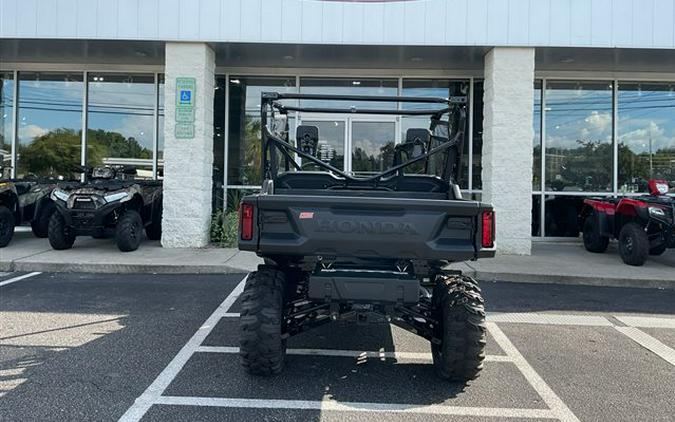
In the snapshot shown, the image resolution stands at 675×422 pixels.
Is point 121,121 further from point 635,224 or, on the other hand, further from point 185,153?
point 635,224

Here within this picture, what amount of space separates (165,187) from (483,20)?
640 cm

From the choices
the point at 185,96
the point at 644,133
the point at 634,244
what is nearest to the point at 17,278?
the point at 185,96

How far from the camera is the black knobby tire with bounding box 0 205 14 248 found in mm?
9477

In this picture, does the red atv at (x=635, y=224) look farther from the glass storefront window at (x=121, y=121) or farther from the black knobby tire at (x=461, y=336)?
the glass storefront window at (x=121, y=121)

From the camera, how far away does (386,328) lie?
5.44 meters

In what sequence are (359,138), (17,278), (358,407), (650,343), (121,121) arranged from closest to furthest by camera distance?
(358,407) → (650,343) → (17,278) → (359,138) → (121,121)

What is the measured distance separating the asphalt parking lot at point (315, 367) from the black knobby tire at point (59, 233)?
270 centimetres

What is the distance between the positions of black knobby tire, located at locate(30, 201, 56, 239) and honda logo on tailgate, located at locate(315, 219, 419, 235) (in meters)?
8.71

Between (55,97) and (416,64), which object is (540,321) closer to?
(416,64)

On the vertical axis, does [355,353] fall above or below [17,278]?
below

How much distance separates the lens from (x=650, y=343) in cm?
519

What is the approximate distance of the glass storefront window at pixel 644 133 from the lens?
1177 cm

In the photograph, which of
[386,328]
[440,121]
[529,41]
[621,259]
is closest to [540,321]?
[386,328]

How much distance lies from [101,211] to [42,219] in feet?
8.50
